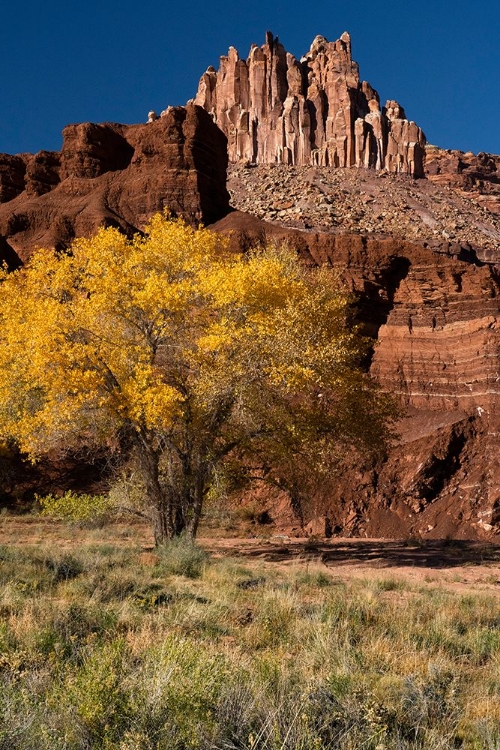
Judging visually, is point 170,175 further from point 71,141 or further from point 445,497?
point 445,497

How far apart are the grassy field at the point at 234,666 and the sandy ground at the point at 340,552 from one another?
3751mm

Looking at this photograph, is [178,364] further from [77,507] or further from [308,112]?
[308,112]

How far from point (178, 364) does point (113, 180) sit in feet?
147

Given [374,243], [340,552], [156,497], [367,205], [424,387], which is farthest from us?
[367,205]

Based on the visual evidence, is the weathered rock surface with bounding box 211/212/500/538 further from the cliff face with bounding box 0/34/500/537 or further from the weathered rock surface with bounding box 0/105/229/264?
the weathered rock surface with bounding box 0/105/229/264

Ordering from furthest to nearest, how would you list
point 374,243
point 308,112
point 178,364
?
1. point 308,112
2. point 374,243
3. point 178,364

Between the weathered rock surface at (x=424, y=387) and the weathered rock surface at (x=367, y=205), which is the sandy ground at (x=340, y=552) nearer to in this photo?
the weathered rock surface at (x=424, y=387)

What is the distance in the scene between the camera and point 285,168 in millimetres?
119500

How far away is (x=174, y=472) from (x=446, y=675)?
11.2 m

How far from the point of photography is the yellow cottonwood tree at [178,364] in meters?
13.5

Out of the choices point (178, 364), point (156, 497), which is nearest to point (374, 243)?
point (178, 364)

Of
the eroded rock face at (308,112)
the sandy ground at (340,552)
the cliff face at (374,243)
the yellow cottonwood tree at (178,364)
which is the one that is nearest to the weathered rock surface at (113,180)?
the cliff face at (374,243)

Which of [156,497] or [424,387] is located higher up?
[424,387]

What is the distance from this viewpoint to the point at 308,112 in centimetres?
13700
